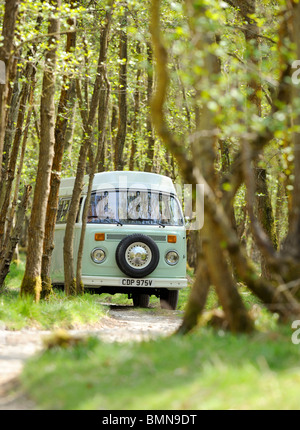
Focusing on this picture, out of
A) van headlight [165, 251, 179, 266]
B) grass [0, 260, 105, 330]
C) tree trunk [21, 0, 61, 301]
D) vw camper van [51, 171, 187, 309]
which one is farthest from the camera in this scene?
van headlight [165, 251, 179, 266]

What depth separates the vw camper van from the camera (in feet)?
49.0

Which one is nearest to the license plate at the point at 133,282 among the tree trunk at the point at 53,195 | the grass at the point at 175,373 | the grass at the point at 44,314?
the tree trunk at the point at 53,195

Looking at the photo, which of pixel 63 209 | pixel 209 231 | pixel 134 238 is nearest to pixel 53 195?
pixel 134 238

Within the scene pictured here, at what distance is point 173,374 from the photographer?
5.57 meters

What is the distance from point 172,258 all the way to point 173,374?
991 cm

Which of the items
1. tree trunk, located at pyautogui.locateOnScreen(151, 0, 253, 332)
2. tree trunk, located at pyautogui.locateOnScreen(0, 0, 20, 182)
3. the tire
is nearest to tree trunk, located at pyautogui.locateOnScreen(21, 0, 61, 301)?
tree trunk, located at pyautogui.locateOnScreen(0, 0, 20, 182)

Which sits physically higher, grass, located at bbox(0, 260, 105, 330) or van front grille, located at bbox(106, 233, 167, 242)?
van front grille, located at bbox(106, 233, 167, 242)

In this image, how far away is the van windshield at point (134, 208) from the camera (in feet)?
51.7

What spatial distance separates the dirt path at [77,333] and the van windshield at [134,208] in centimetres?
199

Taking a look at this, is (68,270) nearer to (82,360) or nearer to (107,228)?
(107,228)

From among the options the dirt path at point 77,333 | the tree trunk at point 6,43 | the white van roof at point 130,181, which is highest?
the tree trunk at point 6,43

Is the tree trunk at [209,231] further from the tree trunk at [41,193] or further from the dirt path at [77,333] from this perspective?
the tree trunk at [41,193]

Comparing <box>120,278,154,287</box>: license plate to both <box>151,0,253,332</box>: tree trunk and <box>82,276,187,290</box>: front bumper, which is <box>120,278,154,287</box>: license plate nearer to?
<box>82,276,187,290</box>: front bumper

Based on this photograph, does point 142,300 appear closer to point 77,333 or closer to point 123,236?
point 123,236
